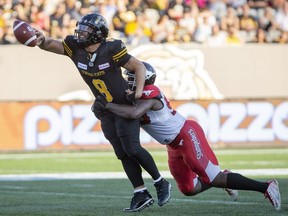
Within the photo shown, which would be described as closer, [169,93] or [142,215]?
[142,215]

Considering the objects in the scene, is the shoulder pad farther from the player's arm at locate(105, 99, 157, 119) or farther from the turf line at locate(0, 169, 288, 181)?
the turf line at locate(0, 169, 288, 181)

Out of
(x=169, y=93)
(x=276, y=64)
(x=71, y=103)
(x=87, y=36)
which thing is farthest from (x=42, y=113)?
(x=87, y=36)

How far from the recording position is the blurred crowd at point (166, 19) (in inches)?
754

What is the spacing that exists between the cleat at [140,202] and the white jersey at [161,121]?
0.54 metres

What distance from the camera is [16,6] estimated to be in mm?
19141

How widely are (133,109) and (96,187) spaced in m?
3.29

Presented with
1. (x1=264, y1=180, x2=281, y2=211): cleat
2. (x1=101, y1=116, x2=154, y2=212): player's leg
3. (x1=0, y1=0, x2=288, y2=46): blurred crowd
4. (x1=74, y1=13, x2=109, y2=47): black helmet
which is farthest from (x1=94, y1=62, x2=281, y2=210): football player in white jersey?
(x1=0, y1=0, x2=288, y2=46): blurred crowd

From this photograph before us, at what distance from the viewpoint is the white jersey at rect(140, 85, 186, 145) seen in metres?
7.80

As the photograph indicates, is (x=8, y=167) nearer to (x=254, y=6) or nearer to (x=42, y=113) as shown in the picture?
(x=42, y=113)

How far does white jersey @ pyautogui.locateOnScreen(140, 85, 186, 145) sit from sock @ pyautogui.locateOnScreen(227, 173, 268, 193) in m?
0.66

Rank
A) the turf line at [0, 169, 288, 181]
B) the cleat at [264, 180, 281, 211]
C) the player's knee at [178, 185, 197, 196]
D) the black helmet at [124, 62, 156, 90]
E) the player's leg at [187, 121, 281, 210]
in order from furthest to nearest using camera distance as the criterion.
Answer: the turf line at [0, 169, 288, 181] < the player's knee at [178, 185, 197, 196] < the black helmet at [124, 62, 156, 90] < the player's leg at [187, 121, 281, 210] < the cleat at [264, 180, 281, 211]

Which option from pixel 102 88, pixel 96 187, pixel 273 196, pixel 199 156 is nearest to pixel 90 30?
pixel 102 88

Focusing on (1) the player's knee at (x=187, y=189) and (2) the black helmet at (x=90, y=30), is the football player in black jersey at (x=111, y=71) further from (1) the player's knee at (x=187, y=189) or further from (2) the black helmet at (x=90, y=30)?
(1) the player's knee at (x=187, y=189)

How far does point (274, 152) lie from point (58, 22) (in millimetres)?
5813
